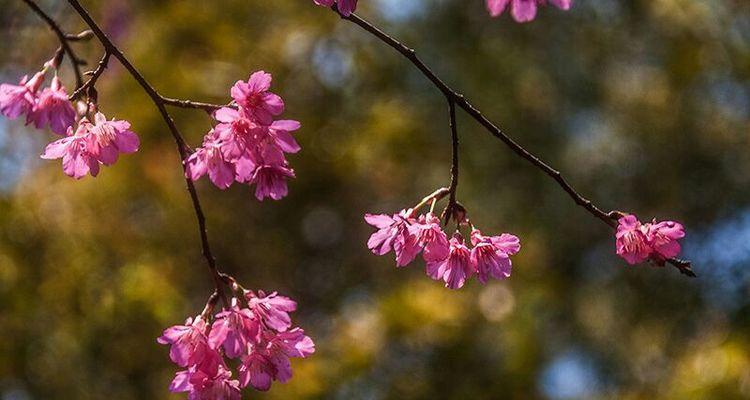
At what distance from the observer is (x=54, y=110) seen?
50.6 inches

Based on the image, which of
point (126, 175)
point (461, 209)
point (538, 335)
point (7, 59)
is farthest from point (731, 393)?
point (126, 175)

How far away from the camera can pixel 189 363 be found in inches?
49.2

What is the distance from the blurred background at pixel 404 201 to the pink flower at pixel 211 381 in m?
2.60

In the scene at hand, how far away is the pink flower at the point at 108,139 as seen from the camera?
129 centimetres

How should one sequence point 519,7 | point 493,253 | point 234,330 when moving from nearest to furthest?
point 519,7 → point 234,330 → point 493,253

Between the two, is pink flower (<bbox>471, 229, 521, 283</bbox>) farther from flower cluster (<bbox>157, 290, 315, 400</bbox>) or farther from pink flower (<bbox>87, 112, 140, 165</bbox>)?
pink flower (<bbox>87, 112, 140, 165</bbox>)

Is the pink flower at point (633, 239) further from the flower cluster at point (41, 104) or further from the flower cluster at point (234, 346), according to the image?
the flower cluster at point (41, 104)

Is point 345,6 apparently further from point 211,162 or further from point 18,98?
point 18,98

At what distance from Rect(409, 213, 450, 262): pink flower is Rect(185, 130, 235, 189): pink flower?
0.23 metres

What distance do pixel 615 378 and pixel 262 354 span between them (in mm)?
4553

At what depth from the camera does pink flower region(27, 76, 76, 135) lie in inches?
50.4

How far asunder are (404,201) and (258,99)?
200 inches

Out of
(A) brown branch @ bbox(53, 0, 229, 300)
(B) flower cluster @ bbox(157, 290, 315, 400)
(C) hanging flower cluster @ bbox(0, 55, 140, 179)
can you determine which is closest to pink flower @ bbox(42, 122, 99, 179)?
(C) hanging flower cluster @ bbox(0, 55, 140, 179)

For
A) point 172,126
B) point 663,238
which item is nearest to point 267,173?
point 172,126
